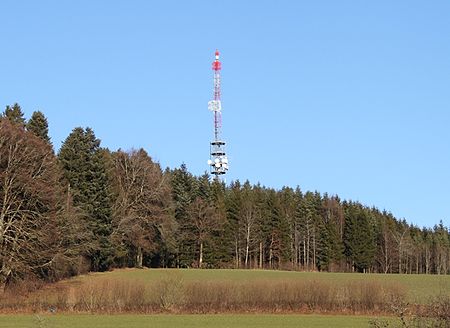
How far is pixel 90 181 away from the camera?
65.4m

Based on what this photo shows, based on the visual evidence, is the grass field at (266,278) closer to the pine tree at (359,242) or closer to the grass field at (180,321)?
the grass field at (180,321)

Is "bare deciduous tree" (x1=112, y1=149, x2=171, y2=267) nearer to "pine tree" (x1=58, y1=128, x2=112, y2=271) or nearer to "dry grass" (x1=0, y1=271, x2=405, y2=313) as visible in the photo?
"pine tree" (x1=58, y1=128, x2=112, y2=271)

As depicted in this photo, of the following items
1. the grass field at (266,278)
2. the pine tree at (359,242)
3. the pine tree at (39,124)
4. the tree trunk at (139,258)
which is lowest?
the grass field at (266,278)

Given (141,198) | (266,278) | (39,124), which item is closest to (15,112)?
(39,124)

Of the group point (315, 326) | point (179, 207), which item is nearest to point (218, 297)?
point (315, 326)

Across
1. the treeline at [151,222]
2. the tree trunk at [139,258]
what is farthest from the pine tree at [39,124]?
the tree trunk at [139,258]

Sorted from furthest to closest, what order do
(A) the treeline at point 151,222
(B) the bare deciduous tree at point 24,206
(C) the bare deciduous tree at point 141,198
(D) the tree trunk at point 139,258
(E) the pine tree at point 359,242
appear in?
1. (E) the pine tree at point 359,242
2. (D) the tree trunk at point 139,258
3. (C) the bare deciduous tree at point 141,198
4. (A) the treeline at point 151,222
5. (B) the bare deciduous tree at point 24,206

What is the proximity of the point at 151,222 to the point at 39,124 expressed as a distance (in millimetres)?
18900

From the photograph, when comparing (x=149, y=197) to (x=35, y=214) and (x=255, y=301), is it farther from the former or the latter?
(x=255, y=301)

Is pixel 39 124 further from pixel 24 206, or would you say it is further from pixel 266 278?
pixel 266 278

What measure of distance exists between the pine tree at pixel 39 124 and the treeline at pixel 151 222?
11 centimetres

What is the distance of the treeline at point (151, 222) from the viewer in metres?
49.5

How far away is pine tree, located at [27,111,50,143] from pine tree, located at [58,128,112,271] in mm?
2433

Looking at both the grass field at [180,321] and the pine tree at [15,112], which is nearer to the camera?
the grass field at [180,321]
